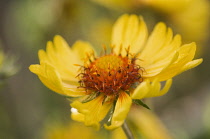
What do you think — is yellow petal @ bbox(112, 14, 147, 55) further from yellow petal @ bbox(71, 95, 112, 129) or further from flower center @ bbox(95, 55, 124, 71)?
yellow petal @ bbox(71, 95, 112, 129)

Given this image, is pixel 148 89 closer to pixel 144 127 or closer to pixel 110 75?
pixel 110 75

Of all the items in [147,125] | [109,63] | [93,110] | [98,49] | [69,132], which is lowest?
[69,132]

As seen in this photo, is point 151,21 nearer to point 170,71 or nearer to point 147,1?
point 147,1

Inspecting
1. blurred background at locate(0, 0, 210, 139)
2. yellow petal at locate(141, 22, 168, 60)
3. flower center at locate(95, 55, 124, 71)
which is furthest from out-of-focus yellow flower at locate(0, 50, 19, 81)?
yellow petal at locate(141, 22, 168, 60)

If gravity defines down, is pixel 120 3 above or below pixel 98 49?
above

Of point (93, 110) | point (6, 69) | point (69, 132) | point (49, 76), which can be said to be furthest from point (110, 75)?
point (69, 132)

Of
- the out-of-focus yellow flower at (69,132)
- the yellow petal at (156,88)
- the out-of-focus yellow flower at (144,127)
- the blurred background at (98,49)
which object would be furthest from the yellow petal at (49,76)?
the out-of-focus yellow flower at (69,132)

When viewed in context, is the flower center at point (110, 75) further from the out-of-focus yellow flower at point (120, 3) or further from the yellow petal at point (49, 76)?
the out-of-focus yellow flower at point (120, 3)
